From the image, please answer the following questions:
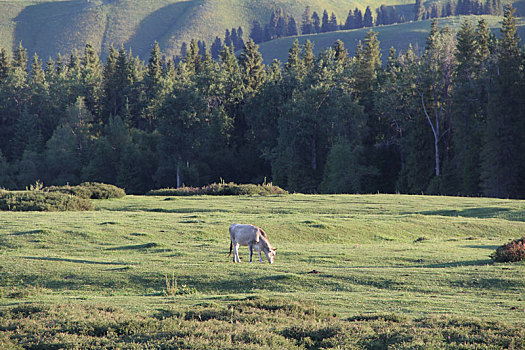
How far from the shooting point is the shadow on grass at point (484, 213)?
42625 millimetres

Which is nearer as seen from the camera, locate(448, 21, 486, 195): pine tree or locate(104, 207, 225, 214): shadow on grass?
locate(104, 207, 225, 214): shadow on grass

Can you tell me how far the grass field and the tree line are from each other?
4426 centimetres

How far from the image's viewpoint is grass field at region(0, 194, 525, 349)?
45.1 feet

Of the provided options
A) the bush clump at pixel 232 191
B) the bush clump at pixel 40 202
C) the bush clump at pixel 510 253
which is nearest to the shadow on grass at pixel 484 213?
the bush clump at pixel 232 191

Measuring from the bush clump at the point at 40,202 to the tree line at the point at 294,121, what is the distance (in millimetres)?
49342

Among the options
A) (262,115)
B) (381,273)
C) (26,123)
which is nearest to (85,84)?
(26,123)

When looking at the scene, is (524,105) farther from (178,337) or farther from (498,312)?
(178,337)

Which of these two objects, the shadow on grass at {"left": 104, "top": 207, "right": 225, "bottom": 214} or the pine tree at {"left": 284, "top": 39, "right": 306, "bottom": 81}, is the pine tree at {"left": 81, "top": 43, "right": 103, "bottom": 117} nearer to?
the pine tree at {"left": 284, "top": 39, "right": 306, "bottom": 81}

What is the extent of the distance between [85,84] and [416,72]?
7187 cm

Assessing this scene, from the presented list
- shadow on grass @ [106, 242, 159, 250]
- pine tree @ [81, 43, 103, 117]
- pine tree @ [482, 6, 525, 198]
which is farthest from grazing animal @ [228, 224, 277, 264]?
pine tree @ [81, 43, 103, 117]

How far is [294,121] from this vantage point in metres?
98.8

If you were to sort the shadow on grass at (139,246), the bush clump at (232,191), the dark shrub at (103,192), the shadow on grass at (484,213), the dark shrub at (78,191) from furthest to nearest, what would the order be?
the bush clump at (232,191) → the dark shrub at (103,192) → the dark shrub at (78,191) → the shadow on grass at (484,213) → the shadow on grass at (139,246)

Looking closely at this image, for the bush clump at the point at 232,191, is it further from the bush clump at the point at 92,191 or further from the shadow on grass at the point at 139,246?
the shadow on grass at the point at 139,246

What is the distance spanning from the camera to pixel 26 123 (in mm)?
125875
